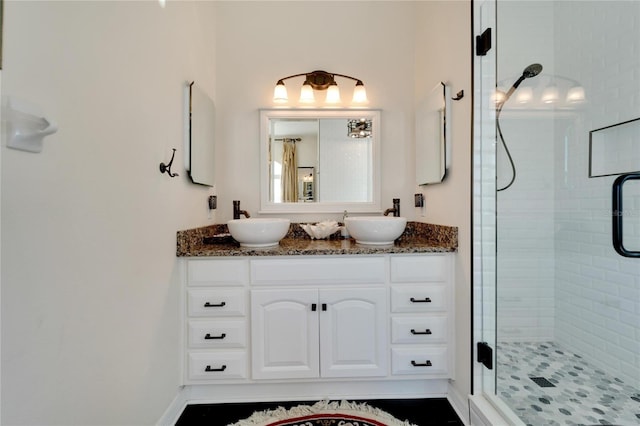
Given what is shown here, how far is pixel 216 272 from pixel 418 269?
3.69 feet

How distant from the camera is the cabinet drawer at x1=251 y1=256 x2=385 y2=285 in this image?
152 centimetres

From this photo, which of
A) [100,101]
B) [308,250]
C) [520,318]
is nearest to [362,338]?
[308,250]

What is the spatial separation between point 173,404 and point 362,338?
104 cm

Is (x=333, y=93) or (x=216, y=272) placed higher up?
(x=333, y=93)

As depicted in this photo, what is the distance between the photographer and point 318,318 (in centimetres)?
152

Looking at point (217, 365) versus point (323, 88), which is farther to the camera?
point (323, 88)

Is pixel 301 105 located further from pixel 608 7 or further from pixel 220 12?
pixel 608 7

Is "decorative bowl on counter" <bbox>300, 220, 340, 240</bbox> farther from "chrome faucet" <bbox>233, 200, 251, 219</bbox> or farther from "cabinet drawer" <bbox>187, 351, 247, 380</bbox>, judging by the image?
"cabinet drawer" <bbox>187, 351, 247, 380</bbox>

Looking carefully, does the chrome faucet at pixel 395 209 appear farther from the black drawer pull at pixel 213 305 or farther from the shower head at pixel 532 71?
the black drawer pull at pixel 213 305

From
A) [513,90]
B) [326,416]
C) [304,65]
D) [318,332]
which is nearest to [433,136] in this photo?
[513,90]

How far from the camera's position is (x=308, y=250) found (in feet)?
4.97

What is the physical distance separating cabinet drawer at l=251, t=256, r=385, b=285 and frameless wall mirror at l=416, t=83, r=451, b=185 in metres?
0.69

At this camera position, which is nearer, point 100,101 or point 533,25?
point 100,101

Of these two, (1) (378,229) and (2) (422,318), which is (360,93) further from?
(2) (422,318)
